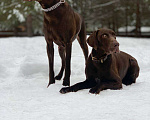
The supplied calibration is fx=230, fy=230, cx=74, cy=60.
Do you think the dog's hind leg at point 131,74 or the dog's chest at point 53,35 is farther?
the dog's hind leg at point 131,74

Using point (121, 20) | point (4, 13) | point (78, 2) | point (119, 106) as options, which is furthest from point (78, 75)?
point (121, 20)

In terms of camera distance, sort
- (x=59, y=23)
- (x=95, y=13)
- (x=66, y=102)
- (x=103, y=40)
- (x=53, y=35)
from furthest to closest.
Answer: (x=95, y=13) < (x=53, y=35) < (x=59, y=23) < (x=103, y=40) < (x=66, y=102)

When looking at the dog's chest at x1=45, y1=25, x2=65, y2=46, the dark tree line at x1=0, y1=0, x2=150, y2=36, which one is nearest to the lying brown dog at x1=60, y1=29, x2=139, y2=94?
the dog's chest at x1=45, y1=25, x2=65, y2=46

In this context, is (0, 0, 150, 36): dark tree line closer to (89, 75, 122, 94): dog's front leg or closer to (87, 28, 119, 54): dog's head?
(87, 28, 119, 54): dog's head

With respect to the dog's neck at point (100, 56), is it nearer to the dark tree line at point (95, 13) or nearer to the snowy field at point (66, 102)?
the snowy field at point (66, 102)

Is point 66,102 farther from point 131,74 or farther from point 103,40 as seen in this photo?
point 131,74

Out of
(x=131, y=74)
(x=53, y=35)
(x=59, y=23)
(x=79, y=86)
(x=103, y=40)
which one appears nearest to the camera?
(x=103, y=40)

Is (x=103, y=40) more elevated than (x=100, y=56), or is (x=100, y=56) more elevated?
(x=103, y=40)

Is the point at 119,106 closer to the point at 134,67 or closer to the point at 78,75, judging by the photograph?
the point at 134,67

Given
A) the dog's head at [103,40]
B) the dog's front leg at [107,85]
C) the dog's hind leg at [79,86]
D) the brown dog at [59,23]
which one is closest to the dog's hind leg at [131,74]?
the dog's front leg at [107,85]

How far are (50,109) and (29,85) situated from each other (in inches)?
68.9

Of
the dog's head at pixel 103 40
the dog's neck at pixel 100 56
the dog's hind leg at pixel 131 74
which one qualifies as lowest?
the dog's hind leg at pixel 131 74

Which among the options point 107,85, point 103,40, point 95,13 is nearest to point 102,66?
point 107,85

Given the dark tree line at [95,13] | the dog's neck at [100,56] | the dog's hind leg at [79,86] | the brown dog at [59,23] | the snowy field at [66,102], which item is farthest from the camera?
the dark tree line at [95,13]
